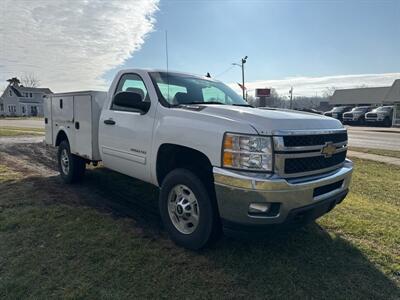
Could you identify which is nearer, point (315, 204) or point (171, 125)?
point (315, 204)

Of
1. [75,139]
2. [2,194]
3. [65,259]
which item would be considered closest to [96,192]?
[75,139]

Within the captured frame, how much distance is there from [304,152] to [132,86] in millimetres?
2681

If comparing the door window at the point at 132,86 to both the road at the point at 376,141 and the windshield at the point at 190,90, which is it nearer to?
the windshield at the point at 190,90

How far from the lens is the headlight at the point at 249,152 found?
9.50ft

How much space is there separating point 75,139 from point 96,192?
1031 millimetres

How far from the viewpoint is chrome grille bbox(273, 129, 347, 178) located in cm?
291

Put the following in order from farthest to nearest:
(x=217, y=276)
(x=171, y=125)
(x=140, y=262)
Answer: (x=171, y=125), (x=140, y=262), (x=217, y=276)

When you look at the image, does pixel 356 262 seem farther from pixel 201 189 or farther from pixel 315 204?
pixel 201 189

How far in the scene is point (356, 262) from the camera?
3363 millimetres

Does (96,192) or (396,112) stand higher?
(396,112)

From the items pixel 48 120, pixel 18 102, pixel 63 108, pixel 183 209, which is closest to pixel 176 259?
pixel 183 209

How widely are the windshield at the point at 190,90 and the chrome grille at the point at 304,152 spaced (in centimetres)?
162

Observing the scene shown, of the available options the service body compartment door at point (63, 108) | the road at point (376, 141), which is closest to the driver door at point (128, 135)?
the service body compartment door at point (63, 108)

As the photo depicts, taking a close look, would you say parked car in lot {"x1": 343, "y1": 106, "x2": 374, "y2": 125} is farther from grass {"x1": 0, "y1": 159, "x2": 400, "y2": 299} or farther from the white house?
the white house
